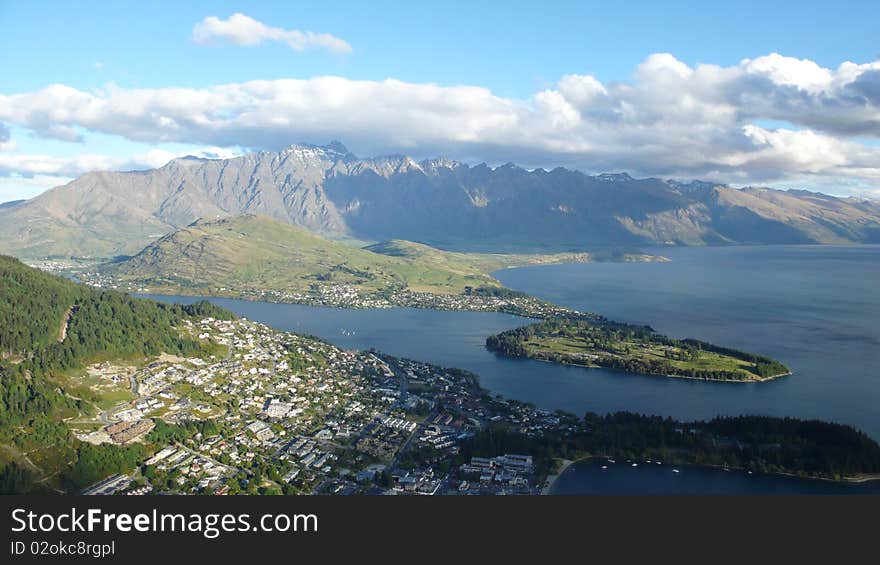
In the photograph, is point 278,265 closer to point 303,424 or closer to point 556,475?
point 303,424

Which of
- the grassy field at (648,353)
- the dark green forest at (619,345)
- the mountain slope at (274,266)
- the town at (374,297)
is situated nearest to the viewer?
the dark green forest at (619,345)

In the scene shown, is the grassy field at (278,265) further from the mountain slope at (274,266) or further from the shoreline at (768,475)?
the shoreline at (768,475)

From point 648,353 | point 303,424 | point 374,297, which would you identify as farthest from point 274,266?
point 303,424

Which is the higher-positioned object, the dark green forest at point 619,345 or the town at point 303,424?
the dark green forest at point 619,345

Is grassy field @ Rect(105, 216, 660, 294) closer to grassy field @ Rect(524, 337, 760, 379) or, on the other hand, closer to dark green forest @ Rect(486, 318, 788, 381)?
dark green forest @ Rect(486, 318, 788, 381)

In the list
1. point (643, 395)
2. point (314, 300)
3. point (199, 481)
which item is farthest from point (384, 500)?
point (314, 300)

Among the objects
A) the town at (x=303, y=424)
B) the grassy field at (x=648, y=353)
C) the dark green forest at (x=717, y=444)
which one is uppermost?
the grassy field at (x=648, y=353)

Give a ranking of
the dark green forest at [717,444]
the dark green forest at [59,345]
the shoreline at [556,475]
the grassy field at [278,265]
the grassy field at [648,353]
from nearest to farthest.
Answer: the shoreline at [556,475]
the dark green forest at [59,345]
the dark green forest at [717,444]
the grassy field at [648,353]
the grassy field at [278,265]

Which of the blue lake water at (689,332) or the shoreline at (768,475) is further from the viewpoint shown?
the blue lake water at (689,332)

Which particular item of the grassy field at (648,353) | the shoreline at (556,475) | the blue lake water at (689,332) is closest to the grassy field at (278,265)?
the blue lake water at (689,332)
